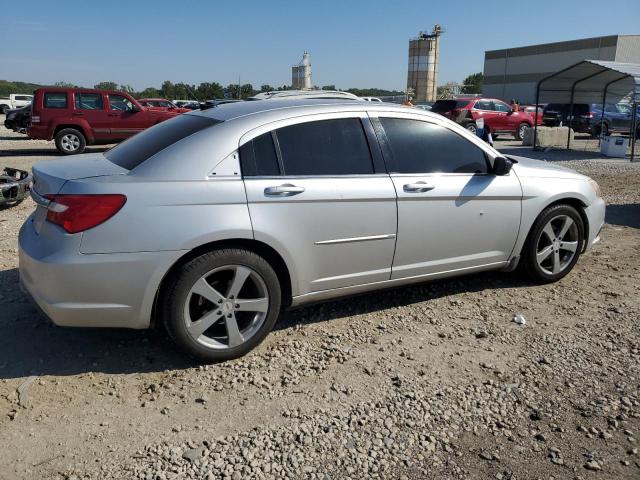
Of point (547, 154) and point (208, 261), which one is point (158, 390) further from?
point (547, 154)

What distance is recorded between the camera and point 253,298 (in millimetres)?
3498

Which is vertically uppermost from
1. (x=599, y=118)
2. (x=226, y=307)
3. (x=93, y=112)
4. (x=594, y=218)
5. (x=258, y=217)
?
(x=599, y=118)

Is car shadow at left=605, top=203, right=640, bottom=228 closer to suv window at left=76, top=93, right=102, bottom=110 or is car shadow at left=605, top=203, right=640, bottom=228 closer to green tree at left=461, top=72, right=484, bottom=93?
suv window at left=76, top=93, right=102, bottom=110

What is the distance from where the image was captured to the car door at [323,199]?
342 centimetres

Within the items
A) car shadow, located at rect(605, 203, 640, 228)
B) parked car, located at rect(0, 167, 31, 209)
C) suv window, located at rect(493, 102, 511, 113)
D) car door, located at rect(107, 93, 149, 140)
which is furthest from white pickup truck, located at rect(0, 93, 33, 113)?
car shadow, located at rect(605, 203, 640, 228)

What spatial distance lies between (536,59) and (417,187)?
230 ft

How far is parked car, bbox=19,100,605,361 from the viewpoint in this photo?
10.1ft

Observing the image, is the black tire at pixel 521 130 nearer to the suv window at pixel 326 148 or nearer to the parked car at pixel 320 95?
the parked car at pixel 320 95

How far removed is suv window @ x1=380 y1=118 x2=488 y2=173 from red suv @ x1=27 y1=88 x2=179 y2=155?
13290 mm

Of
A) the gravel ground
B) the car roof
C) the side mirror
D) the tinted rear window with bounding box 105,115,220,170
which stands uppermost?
the car roof

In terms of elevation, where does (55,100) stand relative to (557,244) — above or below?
above

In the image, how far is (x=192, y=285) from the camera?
321cm

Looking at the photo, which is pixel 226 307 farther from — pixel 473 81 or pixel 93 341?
pixel 473 81

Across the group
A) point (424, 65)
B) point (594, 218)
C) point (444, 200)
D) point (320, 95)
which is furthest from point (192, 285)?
point (424, 65)
